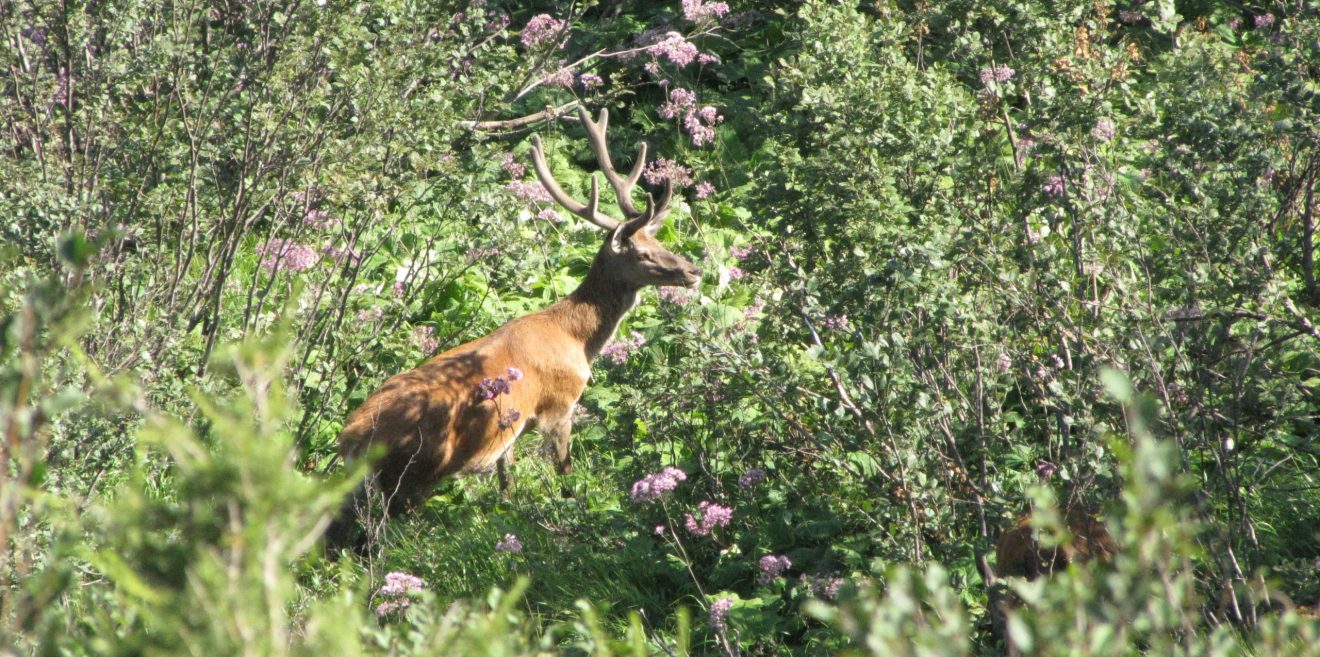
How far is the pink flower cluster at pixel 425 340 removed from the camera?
25.1ft

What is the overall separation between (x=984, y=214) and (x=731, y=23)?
5504mm

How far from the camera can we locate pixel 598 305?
780 centimetres

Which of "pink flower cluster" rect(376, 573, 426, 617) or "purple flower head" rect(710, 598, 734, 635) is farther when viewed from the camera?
"pink flower cluster" rect(376, 573, 426, 617)

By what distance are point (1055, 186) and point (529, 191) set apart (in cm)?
362

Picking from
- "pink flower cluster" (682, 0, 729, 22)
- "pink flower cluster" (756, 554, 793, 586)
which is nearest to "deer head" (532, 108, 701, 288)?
"pink flower cluster" (682, 0, 729, 22)

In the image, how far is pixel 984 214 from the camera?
5.50 metres

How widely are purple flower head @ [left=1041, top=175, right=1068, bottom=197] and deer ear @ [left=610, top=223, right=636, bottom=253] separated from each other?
10.6 ft

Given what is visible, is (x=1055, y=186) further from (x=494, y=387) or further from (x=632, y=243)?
(x=632, y=243)

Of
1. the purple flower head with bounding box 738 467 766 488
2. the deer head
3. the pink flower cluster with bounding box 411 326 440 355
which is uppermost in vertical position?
the purple flower head with bounding box 738 467 766 488

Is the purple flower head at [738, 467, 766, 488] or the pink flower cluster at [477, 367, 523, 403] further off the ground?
the pink flower cluster at [477, 367, 523, 403]

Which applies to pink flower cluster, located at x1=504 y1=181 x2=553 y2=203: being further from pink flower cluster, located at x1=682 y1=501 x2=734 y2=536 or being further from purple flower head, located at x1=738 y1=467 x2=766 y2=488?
pink flower cluster, located at x1=682 y1=501 x2=734 y2=536

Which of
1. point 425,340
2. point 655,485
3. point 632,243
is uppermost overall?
point 655,485

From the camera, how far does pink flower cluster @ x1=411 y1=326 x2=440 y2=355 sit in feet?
25.1

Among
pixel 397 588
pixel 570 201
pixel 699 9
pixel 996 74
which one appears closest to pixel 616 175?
pixel 570 201
